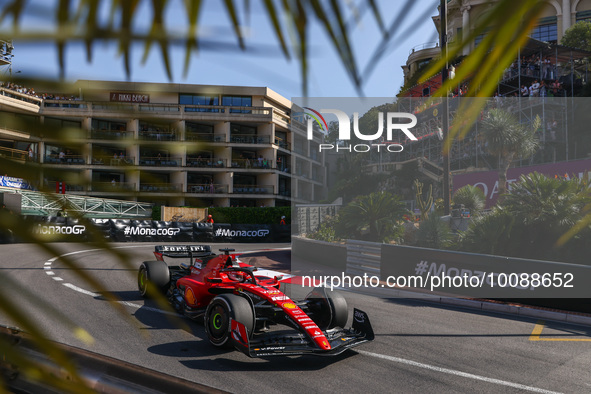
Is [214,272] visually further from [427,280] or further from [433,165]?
[433,165]

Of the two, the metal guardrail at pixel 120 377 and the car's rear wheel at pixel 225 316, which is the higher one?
the metal guardrail at pixel 120 377

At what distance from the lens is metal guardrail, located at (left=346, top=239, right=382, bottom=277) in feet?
40.2

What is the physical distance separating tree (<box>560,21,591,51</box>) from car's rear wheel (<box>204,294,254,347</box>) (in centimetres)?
2666

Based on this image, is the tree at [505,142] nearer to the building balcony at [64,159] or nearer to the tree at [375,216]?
the tree at [375,216]

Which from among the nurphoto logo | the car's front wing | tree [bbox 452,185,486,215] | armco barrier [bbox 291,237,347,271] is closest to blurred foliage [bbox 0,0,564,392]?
the car's front wing

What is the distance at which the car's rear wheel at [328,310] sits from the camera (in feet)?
22.2

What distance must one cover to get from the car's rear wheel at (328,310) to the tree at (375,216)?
763 cm

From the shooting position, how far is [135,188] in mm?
539

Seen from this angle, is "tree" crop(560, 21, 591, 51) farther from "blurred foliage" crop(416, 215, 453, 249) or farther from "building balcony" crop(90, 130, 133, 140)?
"building balcony" crop(90, 130, 133, 140)

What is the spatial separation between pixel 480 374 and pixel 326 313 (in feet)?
7.52

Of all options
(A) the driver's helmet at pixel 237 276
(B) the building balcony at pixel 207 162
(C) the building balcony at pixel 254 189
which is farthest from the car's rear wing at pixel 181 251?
(C) the building balcony at pixel 254 189

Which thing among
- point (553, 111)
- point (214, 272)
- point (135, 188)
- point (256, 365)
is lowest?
point (256, 365)

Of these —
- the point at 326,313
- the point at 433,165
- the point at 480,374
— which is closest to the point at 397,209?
the point at 433,165

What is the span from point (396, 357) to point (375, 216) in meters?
8.75
